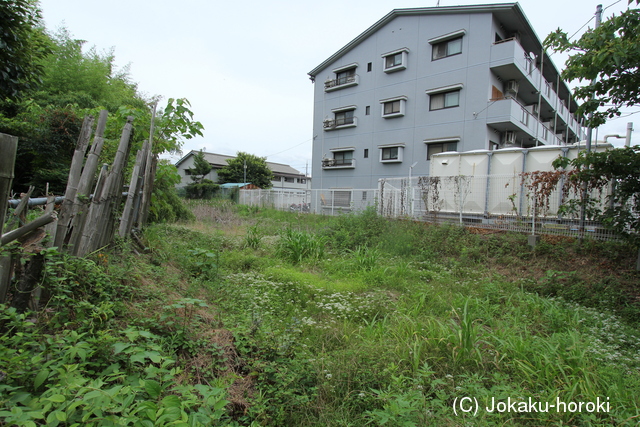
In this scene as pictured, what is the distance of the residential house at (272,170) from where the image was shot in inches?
1454

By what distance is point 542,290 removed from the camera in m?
5.16

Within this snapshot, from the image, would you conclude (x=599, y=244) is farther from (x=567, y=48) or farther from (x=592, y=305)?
(x=567, y=48)

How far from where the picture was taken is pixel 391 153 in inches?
699

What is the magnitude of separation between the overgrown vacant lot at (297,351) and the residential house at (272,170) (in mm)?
29450

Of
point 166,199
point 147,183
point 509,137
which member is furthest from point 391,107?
point 147,183

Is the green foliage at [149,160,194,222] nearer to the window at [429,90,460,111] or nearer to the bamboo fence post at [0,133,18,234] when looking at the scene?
the bamboo fence post at [0,133,18,234]

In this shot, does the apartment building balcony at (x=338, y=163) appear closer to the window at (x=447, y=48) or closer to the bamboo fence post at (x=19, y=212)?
the window at (x=447, y=48)

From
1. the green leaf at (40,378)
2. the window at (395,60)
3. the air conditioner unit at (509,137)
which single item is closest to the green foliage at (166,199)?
the green leaf at (40,378)

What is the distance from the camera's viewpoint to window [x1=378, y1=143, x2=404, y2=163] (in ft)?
56.4

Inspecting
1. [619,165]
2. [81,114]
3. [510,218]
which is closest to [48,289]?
[619,165]

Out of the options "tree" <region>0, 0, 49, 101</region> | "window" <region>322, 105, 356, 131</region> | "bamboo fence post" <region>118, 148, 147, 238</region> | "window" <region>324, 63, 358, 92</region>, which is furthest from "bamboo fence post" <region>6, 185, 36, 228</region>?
"window" <region>324, 63, 358, 92</region>

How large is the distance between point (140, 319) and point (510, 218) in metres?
8.11

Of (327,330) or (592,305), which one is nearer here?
(327,330)

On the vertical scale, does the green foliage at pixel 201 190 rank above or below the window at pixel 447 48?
below
